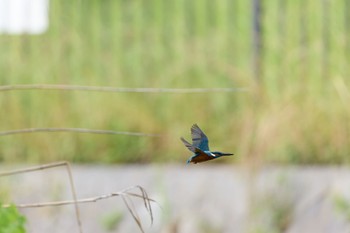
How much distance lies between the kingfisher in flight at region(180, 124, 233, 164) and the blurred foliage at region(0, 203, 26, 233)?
64 cm

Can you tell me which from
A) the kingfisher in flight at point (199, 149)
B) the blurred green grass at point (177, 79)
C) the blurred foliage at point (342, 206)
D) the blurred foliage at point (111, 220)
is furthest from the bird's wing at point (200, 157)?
the blurred green grass at point (177, 79)

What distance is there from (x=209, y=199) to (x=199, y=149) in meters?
5.65

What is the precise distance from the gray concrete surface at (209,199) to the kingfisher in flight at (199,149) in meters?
4.92

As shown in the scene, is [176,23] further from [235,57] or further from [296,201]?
[296,201]

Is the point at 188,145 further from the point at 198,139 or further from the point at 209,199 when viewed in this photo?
the point at 209,199

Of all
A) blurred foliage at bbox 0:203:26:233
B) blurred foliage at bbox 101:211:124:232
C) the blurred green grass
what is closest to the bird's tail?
blurred foliage at bbox 0:203:26:233

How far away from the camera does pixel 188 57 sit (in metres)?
9.25

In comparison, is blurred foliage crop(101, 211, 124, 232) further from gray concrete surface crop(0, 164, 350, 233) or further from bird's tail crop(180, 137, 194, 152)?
bird's tail crop(180, 137, 194, 152)

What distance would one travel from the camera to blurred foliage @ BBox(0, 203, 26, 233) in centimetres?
218

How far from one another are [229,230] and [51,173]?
4.57ft

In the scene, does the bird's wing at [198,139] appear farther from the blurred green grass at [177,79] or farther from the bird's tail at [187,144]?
the blurred green grass at [177,79]

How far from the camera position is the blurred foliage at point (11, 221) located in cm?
218

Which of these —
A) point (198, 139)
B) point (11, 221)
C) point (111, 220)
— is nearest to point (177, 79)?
point (111, 220)

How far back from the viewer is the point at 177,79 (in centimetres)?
912
